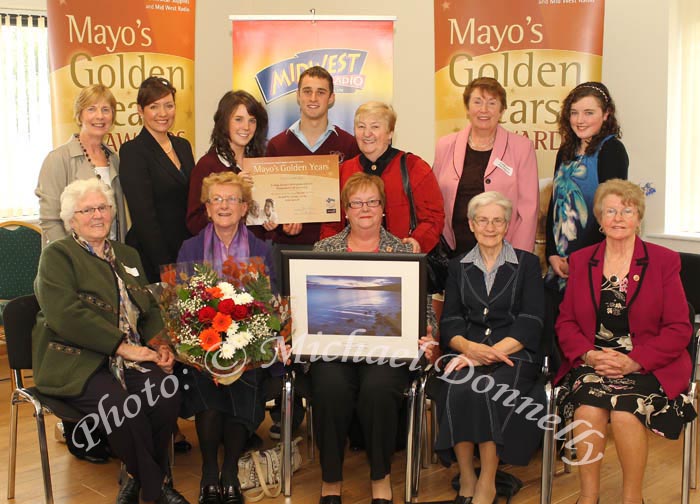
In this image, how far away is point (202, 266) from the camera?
10.5 ft

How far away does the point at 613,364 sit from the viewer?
3.15 metres

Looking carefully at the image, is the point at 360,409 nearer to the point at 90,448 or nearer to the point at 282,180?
the point at 282,180

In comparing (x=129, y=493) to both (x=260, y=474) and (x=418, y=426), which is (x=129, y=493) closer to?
(x=260, y=474)

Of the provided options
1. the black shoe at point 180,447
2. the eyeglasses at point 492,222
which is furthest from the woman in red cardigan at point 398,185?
the black shoe at point 180,447

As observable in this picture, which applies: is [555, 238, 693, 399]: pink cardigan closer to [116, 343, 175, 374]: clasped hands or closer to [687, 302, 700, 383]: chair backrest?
[687, 302, 700, 383]: chair backrest

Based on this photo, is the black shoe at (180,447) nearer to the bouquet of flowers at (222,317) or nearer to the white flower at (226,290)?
the bouquet of flowers at (222,317)

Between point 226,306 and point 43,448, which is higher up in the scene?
point 226,306

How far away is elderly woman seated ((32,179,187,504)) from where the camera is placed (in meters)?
3.14

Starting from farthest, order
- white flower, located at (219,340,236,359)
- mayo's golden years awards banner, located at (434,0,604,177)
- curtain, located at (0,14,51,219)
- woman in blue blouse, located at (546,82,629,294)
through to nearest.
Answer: curtain, located at (0,14,51,219), mayo's golden years awards banner, located at (434,0,604,177), woman in blue blouse, located at (546,82,629,294), white flower, located at (219,340,236,359)

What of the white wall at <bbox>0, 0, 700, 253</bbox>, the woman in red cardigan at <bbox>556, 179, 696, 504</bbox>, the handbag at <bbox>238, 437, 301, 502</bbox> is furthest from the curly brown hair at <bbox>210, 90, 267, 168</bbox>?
the white wall at <bbox>0, 0, 700, 253</bbox>

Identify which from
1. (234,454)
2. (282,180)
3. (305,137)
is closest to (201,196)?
(282,180)

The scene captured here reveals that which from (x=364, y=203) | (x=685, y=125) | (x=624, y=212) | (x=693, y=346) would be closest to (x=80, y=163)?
(x=364, y=203)

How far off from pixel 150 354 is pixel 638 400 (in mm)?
2173

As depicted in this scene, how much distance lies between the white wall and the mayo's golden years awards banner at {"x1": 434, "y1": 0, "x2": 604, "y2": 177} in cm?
56
